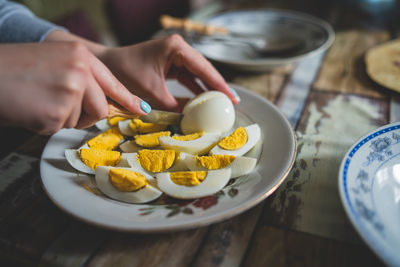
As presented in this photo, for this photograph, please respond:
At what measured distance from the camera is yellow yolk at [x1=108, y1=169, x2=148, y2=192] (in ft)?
2.02

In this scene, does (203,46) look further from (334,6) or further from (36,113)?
(334,6)

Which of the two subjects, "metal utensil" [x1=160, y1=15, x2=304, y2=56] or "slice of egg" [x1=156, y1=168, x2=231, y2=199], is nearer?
"slice of egg" [x1=156, y1=168, x2=231, y2=199]

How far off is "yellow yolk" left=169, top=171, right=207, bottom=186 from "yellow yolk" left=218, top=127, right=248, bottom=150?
0.12 m

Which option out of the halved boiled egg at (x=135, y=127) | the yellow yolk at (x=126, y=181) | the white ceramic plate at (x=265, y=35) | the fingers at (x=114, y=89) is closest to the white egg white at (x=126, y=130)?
the halved boiled egg at (x=135, y=127)

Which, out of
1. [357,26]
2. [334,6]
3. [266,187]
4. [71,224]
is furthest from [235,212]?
[334,6]

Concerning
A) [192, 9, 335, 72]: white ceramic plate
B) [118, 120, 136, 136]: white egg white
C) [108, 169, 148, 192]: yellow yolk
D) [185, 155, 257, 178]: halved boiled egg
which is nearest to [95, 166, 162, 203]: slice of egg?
[108, 169, 148, 192]: yellow yolk

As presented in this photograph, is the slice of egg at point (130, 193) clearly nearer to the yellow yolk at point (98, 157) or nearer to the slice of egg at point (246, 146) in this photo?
the yellow yolk at point (98, 157)

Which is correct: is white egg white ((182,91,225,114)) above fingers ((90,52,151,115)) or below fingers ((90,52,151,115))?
below

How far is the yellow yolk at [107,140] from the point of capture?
30.4 inches

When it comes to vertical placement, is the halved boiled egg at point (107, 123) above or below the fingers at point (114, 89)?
below

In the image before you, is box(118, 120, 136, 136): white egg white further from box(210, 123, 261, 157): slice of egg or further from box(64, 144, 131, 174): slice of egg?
box(210, 123, 261, 157): slice of egg

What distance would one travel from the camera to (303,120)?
36.1 inches

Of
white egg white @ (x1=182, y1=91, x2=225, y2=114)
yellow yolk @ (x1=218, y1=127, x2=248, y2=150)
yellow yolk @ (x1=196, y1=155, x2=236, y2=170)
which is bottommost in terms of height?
yellow yolk @ (x1=218, y1=127, x2=248, y2=150)

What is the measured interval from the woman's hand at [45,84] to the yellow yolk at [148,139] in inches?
7.0
